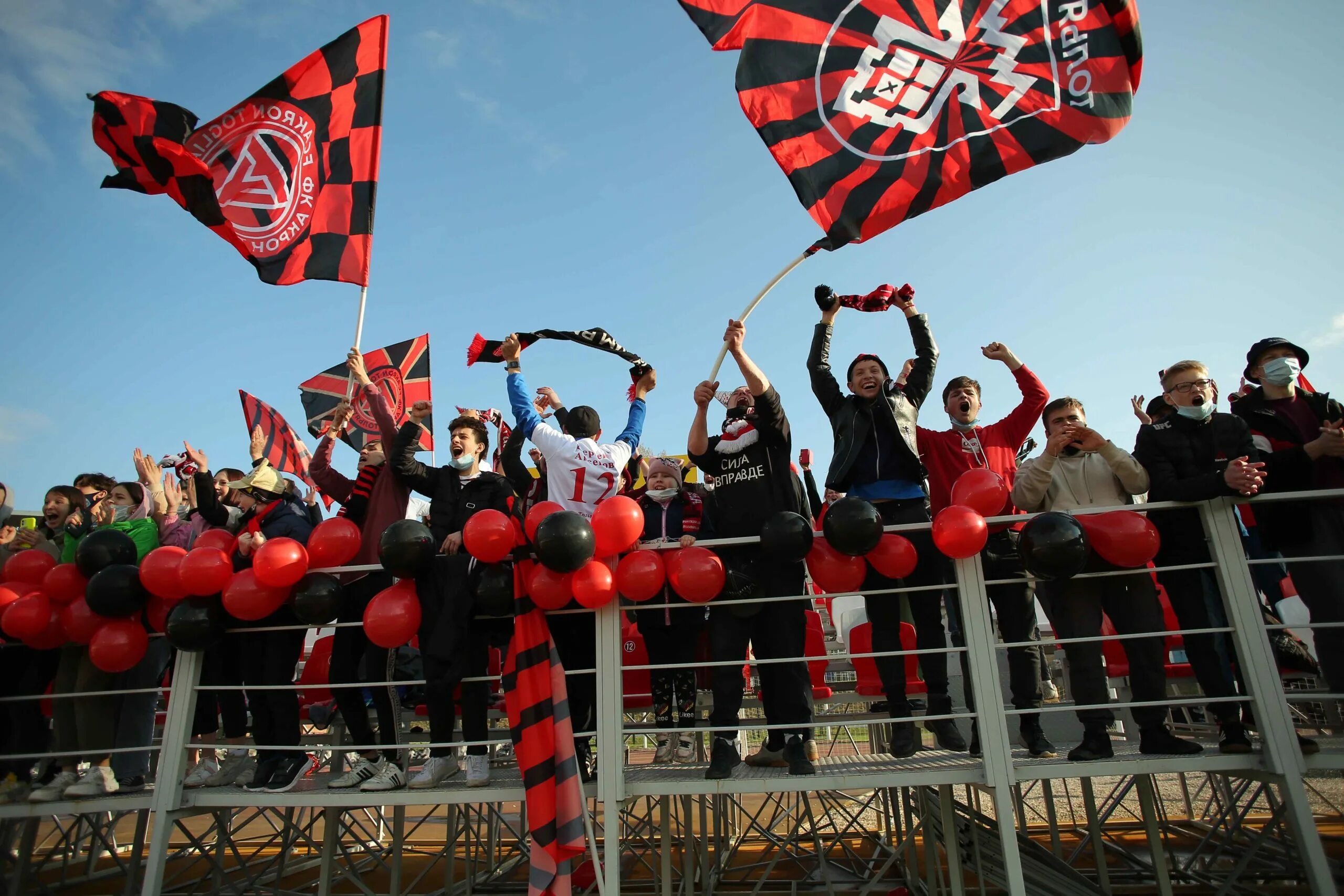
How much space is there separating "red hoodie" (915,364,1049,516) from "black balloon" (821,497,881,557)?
1.05m

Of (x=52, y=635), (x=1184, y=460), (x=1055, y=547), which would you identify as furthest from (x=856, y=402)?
(x=52, y=635)

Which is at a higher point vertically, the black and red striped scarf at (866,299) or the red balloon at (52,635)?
the black and red striped scarf at (866,299)

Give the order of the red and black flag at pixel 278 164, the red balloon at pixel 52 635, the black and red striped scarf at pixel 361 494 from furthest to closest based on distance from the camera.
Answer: the red and black flag at pixel 278 164, the black and red striped scarf at pixel 361 494, the red balloon at pixel 52 635

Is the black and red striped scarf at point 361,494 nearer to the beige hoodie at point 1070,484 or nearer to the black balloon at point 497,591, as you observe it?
the black balloon at point 497,591

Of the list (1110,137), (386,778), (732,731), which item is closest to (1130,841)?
(732,731)

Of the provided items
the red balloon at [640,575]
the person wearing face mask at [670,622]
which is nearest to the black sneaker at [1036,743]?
the person wearing face mask at [670,622]

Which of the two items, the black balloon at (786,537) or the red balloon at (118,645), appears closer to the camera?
the black balloon at (786,537)

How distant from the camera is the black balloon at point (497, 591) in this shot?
4188 millimetres

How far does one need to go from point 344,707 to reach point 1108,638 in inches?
167

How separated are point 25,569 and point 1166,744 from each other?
6.89 m

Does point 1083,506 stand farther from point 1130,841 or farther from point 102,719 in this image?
point 102,719

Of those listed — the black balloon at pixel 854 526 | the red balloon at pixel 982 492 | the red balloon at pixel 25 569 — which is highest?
the red balloon at pixel 25 569

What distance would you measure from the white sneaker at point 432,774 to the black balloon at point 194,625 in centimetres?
147

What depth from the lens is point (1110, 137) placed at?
15.6 ft
